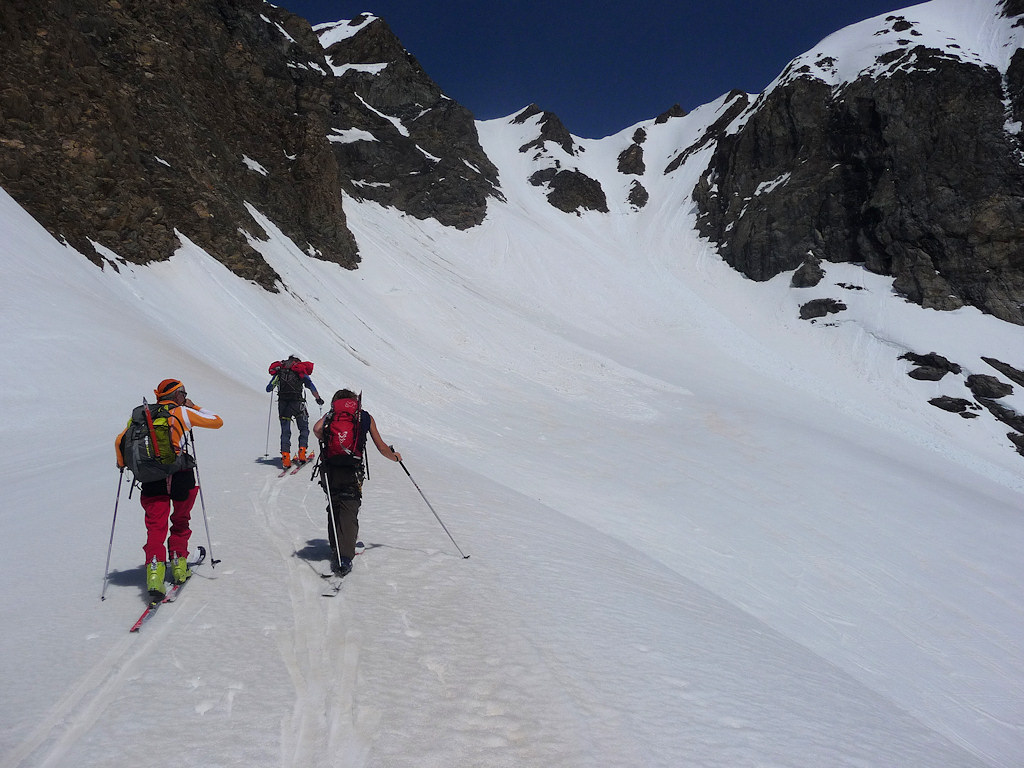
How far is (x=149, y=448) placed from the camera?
4.63 meters

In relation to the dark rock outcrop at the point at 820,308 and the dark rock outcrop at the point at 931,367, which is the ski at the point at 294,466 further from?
the dark rock outcrop at the point at 820,308

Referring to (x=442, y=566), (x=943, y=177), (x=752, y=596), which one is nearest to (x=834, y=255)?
(x=943, y=177)

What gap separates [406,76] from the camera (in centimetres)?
7388

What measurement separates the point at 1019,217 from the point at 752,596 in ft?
197

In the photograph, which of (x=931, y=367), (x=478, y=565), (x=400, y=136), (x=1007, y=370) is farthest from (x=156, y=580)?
(x=400, y=136)

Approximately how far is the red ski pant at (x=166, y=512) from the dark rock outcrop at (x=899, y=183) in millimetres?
60047

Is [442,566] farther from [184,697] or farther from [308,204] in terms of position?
[308,204]

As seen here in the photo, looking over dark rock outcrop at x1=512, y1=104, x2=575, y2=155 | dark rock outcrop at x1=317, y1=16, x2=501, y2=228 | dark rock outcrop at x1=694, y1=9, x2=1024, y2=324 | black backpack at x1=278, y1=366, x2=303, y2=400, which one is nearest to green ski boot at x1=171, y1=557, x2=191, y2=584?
black backpack at x1=278, y1=366, x2=303, y2=400

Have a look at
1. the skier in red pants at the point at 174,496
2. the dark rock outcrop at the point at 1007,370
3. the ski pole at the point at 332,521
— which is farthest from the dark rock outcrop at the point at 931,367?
the skier in red pants at the point at 174,496

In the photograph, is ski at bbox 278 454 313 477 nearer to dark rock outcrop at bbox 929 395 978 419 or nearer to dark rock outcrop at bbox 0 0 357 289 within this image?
dark rock outcrop at bbox 0 0 357 289

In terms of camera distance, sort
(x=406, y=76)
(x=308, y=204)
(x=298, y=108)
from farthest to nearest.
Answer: (x=406, y=76)
(x=298, y=108)
(x=308, y=204)

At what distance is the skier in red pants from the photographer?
183 inches

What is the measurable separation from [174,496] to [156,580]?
2.35 ft

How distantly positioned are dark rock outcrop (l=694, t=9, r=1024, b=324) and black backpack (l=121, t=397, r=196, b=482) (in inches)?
2369
